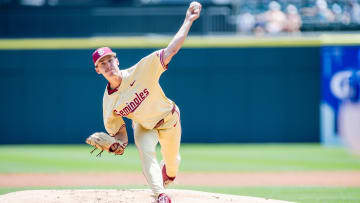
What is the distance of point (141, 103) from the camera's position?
6.09m

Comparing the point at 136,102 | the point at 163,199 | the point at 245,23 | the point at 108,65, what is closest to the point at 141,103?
the point at 136,102

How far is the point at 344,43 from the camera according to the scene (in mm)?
14633

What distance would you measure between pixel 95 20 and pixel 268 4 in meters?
4.39

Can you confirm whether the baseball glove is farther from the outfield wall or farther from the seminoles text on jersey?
the outfield wall

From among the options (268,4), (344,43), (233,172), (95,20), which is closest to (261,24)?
(268,4)

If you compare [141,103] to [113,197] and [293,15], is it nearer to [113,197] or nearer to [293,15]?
[113,197]

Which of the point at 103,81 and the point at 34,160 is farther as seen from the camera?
the point at 103,81

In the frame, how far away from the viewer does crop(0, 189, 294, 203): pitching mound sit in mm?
6539

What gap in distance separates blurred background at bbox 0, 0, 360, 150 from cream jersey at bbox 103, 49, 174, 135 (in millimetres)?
8687

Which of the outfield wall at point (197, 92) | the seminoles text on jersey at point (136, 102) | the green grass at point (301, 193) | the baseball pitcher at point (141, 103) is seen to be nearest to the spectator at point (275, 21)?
the outfield wall at point (197, 92)

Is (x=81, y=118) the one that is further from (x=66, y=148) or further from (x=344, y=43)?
(x=344, y=43)

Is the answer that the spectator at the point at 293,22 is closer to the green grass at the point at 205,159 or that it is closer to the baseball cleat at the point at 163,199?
the green grass at the point at 205,159

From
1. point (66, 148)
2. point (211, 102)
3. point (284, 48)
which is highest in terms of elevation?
point (284, 48)

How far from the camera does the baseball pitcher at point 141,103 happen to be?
234 inches
